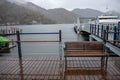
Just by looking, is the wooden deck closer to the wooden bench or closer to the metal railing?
the wooden bench

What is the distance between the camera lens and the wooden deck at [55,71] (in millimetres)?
3971

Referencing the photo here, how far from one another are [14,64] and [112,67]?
10.7 ft

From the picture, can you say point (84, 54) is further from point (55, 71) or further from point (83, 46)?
point (55, 71)

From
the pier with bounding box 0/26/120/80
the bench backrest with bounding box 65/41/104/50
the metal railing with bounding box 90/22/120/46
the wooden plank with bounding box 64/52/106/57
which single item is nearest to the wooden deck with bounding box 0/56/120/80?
the pier with bounding box 0/26/120/80

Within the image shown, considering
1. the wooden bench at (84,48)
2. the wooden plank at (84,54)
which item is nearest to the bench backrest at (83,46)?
the wooden bench at (84,48)

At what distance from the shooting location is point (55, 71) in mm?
4379

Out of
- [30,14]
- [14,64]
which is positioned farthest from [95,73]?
[30,14]

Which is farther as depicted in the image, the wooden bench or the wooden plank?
the wooden bench

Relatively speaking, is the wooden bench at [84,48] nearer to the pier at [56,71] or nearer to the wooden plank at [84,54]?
the wooden plank at [84,54]

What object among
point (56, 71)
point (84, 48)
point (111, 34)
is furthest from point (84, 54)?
point (111, 34)

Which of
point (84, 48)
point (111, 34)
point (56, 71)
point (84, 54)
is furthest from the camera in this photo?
A: point (111, 34)

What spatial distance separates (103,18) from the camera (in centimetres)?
2995

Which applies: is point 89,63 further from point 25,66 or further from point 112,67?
point 25,66

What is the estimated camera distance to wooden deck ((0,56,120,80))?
3.97 m
